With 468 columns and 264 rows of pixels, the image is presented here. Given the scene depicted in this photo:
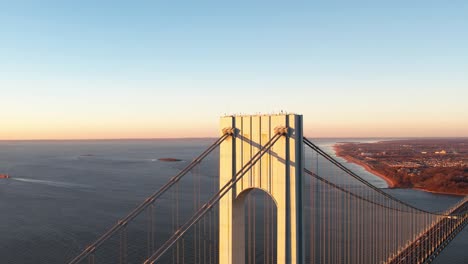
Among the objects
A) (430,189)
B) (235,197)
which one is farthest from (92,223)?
(430,189)

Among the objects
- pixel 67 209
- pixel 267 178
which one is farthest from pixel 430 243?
pixel 67 209

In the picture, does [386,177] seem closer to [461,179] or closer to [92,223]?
[461,179]

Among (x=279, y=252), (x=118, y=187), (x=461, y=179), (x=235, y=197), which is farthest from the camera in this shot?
(x=461, y=179)

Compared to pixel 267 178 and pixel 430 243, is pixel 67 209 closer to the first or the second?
pixel 430 243

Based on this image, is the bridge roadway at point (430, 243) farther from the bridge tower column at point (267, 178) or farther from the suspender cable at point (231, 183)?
the suspender cable at point (231, 183)

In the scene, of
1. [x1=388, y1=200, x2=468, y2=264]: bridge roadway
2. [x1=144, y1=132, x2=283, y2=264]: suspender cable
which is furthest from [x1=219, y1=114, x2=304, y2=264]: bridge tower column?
[x1=388, y1=200, x2=468, y2=264]: bridge roadway
